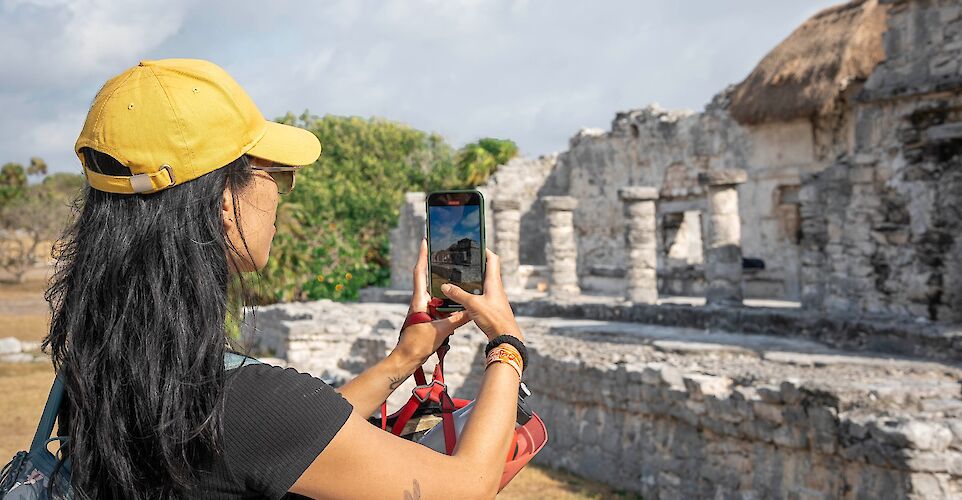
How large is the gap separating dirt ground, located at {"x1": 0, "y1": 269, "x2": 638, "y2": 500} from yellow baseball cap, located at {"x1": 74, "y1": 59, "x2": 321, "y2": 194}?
59 centimetres

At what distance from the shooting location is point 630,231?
1456cm

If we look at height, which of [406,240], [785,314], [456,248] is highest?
[406,240]

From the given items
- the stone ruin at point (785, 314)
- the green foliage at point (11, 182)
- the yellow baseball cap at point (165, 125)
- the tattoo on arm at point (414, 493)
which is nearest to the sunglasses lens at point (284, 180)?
the yellow baseball cap at point (165, 125)

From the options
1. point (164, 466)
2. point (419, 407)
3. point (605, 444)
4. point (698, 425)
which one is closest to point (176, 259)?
point (164, 466)

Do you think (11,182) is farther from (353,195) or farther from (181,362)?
(181,362)

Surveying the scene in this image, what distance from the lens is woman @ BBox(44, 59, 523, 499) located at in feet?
4.47

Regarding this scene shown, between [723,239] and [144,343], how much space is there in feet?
41.6

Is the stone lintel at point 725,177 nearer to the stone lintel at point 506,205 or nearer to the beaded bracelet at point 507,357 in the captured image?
the stone lintel at point 506,205

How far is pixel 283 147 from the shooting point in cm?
157

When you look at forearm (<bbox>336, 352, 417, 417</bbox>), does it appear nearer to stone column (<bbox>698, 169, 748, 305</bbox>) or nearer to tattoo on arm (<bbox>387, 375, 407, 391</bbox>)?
tattoo on arm (<bbox>387, 375, 407, 391</bbox>)

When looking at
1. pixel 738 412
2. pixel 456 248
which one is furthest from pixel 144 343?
pixel 738 412

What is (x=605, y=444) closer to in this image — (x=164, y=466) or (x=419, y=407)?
(x=419, y=407)

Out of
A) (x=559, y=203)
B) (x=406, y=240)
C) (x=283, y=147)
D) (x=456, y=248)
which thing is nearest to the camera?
(x=283, y=147)

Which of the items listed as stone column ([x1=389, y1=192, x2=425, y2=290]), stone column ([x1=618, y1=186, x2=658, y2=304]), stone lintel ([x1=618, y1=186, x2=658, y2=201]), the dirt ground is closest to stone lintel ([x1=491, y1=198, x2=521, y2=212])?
stone column ([x1=389, y1=192, x2=425, y2=290])
